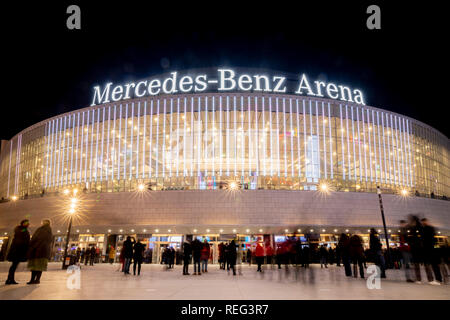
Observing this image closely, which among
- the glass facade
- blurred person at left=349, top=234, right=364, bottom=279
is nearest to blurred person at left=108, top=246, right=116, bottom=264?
the glass facade

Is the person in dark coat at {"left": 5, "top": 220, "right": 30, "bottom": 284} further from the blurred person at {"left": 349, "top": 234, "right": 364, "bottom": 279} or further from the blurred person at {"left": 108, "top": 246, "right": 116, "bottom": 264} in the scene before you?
the blurred person at {"left": 108, "top": 246, "right": 116, "bottom": 264}

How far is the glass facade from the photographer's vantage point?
39875 mm

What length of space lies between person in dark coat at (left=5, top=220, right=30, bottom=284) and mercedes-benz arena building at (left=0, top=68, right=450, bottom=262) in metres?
26.6

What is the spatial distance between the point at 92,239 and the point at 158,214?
30.6ft

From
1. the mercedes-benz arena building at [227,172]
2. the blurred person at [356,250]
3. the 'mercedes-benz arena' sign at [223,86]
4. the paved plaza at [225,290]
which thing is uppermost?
the 'mercedes-benz arena' sign at [223,86]

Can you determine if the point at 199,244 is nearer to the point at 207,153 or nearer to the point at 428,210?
the point at 207,153

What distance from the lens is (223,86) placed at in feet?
138

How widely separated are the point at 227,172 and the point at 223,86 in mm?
11135

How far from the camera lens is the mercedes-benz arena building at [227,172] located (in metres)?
38.1

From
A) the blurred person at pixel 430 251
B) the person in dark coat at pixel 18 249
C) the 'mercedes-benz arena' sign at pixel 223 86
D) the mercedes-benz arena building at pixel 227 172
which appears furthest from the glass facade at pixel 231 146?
the person in dark coat at pixel 18 249

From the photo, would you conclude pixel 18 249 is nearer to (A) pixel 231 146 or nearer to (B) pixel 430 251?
(B) pixel 430 251

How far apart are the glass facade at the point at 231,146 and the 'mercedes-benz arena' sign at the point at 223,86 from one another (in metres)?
1.25

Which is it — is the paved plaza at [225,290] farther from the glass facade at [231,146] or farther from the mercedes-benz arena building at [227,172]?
the glass facade at [231,146]

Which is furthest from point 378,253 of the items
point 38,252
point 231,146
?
point 231,146
